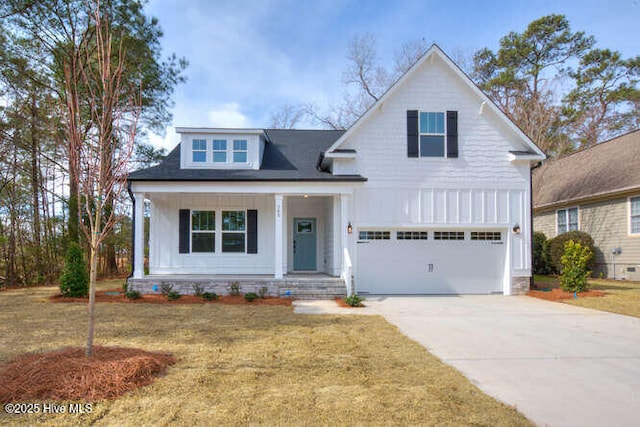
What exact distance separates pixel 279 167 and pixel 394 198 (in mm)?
3659

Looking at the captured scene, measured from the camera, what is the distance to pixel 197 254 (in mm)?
13336

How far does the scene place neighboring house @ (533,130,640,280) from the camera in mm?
15695

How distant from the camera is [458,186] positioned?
502 inches

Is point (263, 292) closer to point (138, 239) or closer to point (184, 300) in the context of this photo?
point (184, 300)

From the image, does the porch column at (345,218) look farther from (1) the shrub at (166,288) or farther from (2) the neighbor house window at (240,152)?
(1) the shrub at (166,288)

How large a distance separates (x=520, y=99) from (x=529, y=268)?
47.7 feet

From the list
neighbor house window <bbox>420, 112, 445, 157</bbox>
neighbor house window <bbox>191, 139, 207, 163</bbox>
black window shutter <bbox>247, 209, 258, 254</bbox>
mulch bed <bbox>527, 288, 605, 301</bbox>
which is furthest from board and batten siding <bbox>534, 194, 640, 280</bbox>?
neighbor house window <bbox>191, 139, 207, 163</bbox>

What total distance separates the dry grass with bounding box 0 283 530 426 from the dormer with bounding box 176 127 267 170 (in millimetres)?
5792

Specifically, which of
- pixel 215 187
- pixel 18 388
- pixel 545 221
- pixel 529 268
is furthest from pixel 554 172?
pixel 18 388

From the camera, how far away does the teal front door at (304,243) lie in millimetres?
14578

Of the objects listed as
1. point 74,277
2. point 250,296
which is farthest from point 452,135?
point 74,277

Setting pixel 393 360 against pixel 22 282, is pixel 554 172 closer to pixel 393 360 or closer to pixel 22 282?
pixel 393 360

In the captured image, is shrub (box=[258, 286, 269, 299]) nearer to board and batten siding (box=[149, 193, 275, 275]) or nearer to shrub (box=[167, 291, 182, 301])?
board and batten siding (box=[149, 193, 275, 275])

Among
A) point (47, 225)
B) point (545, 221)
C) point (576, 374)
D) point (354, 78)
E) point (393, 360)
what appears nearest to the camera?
point (576, 374)
